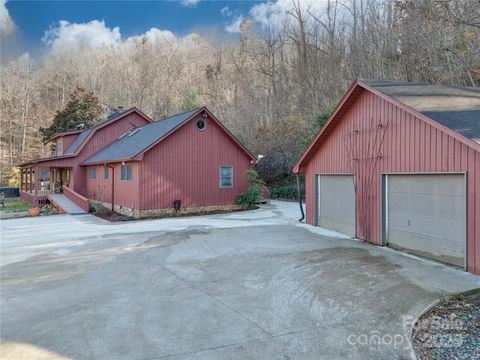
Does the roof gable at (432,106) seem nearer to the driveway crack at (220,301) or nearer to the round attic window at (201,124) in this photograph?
the driveway crack at (220,301)

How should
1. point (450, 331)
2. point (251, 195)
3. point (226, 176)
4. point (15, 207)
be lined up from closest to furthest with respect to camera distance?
point (450, 331)
point (226, 176)
point (251, 195)
point (15, 207)

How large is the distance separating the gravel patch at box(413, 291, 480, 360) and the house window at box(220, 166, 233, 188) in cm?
1336

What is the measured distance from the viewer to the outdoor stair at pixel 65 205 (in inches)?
712

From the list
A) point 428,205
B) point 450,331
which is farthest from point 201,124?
point 450,331

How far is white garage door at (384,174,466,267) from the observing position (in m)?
7.28

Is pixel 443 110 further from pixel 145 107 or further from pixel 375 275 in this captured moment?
pixel 145 107

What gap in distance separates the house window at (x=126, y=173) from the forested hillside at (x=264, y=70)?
34.0 ft

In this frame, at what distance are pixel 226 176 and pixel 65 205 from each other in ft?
28.4

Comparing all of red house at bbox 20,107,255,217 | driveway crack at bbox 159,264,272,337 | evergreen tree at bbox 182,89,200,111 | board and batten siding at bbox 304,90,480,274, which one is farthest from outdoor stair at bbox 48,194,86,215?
evergreen tree at bbox 182,89,200,111

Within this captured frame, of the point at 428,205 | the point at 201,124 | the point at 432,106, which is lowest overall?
the point at 428,205

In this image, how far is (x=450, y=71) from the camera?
15.9m

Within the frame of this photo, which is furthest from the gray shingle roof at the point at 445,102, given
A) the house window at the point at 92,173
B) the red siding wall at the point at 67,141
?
the red siding wall at the point at 67,141

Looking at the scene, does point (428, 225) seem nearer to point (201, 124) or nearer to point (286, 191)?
point (201, 124)

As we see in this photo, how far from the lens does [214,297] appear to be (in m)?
5.75
